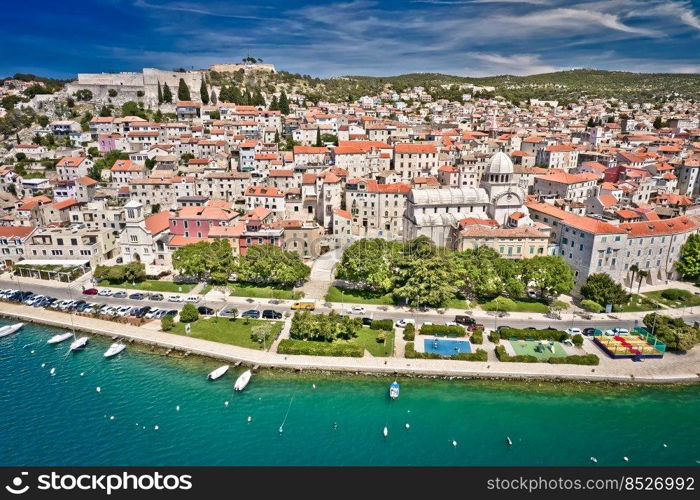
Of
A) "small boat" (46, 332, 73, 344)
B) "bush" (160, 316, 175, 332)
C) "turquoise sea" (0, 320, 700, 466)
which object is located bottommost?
"turquoise sea" (0, 320, 700, 466)

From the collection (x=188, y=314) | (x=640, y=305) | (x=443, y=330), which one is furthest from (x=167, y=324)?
(x=640, y=305)

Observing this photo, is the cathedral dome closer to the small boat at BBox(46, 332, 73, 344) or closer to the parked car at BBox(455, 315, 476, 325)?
the parked car at BBox(455, 315, 476, 325)

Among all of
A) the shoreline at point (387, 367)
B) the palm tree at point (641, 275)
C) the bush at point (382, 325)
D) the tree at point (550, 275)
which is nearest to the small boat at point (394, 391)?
the shoreline at point (387, 367)

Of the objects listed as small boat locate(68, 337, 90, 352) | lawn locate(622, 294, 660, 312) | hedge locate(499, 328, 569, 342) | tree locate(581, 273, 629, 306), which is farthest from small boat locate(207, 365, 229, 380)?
lawn locate(622, 294, 660, 312)

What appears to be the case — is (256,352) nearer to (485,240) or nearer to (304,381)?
(304,381)

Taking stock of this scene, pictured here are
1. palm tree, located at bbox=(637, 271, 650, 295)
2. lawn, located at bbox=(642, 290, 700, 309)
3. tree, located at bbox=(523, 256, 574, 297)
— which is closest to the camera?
tree, located at bbox=(523, 256, 574, 297)

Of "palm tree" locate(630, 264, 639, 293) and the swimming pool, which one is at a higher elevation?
"palm tree" locate(630, 264, 639, 293)
